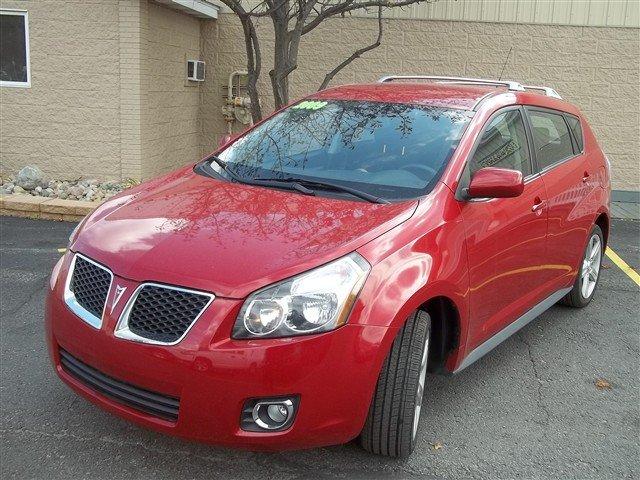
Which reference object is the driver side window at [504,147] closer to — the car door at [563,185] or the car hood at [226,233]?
the car door at [563,185]

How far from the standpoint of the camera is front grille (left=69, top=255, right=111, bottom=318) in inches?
113

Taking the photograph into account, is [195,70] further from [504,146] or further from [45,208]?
[504,146]

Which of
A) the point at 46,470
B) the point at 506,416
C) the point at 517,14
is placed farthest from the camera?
the point at 517,14

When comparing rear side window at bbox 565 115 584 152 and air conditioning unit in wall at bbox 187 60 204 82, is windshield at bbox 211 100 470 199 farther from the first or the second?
air conditioning unit in wall at bbox 187 60 204 82

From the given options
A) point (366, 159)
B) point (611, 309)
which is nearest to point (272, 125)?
point (366, 159)

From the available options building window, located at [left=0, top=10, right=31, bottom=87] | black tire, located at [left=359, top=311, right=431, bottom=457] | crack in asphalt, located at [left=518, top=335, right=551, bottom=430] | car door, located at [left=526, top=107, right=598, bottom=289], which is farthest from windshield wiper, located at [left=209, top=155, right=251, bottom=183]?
building window, located at [left=0, top=10, right=31, bottom=87]

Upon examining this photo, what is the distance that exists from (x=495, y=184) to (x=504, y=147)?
76 cm

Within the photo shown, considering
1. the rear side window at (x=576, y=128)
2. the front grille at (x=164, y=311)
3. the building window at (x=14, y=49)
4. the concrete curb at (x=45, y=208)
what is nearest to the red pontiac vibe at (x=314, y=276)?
the front grille at (x=164, y=311)

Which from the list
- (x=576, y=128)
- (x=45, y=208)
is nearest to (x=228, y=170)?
(x=576, y=128)

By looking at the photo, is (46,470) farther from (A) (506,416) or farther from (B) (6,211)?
(B) (6,211)

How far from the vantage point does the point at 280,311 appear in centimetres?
264

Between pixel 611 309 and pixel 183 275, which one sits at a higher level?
pixel 183 275

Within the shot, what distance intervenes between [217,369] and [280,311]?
12.6 inches

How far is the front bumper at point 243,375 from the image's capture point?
2584 millimetres
